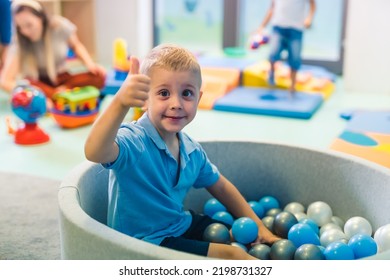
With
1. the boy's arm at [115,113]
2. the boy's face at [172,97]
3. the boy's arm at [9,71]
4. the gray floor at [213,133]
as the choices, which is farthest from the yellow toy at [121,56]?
the boy's arm at [115,113]

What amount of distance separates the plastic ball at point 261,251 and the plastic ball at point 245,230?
0.03 meters

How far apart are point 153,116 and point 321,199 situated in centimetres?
62

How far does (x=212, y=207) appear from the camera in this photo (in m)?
1.56

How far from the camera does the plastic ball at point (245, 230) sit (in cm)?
135

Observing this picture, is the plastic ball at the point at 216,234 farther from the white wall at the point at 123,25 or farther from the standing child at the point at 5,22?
the white wall at the point at 123,25

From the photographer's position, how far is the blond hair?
3.74 feet

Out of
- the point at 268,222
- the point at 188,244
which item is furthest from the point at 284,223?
the point at 188,244

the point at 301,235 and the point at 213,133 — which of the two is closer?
the point at 301,235

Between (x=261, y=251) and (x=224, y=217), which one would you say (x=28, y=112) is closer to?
(x=224, y=217)

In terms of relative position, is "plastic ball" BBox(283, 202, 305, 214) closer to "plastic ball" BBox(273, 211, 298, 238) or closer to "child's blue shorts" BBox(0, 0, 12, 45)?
"plastic ball" BBox(273, 211, 298, 238)

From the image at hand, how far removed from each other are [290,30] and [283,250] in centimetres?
218

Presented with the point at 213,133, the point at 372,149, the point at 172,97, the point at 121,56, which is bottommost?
the point at 213,133

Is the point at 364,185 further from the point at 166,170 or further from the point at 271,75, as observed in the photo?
the point at 271,75

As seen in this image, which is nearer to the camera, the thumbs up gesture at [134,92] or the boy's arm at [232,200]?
the thumbs up gesture at [134,92]
